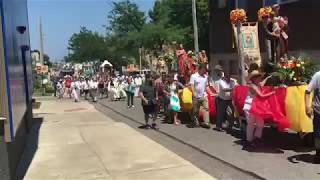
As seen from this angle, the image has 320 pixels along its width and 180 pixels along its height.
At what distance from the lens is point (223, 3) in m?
24.4

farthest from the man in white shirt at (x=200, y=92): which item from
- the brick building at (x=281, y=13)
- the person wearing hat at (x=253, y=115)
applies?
the person wearing hat at (x=253, y=115)

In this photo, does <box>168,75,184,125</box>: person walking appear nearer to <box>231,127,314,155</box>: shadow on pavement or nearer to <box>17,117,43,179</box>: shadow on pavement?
<box>231,127,314,155</box>: shadow on pavement

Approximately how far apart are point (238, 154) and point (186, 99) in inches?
217

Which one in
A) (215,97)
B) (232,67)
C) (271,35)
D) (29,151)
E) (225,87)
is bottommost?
(29,151)

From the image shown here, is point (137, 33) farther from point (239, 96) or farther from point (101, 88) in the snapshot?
point (239, 96)

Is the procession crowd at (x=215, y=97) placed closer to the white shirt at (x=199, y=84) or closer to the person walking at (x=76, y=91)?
the white shirt at (x=199, y=84)

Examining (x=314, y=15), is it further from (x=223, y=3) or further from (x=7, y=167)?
(x=7, y=167)

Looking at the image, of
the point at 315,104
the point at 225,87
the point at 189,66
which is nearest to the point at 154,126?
the point at 189,66

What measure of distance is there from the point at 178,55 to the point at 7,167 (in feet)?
35.1

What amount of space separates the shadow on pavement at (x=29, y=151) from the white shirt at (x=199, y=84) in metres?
4.23

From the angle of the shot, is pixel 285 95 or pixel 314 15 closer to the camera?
pixel 285 95

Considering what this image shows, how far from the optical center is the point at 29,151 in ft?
39.4

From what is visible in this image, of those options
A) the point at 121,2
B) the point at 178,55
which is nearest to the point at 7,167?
the point at 178,55

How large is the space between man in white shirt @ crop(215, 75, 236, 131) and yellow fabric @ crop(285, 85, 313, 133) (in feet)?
10.5
